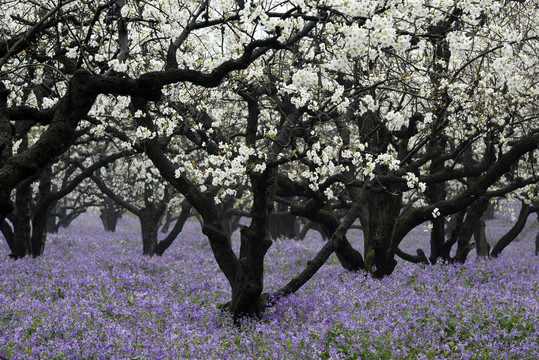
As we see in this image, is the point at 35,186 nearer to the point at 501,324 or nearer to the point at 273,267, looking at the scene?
the point at 273,267

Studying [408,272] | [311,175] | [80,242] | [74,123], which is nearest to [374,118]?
[311,175]

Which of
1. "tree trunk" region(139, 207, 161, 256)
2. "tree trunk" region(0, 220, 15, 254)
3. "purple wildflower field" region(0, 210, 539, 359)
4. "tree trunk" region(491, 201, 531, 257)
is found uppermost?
"tree trunk" region(491, 201, 531, 257)

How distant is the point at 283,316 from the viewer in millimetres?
10617

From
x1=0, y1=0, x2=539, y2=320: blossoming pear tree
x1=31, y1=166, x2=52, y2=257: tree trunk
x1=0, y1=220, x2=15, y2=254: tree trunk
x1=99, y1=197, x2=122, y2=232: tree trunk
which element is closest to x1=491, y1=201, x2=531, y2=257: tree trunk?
x1=0, y1=0, x2=539, y2=320: blossoming pear tree

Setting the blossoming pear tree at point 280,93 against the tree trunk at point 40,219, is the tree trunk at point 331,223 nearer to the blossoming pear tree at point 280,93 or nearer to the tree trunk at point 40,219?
the blossoming pear tree at point 280,93

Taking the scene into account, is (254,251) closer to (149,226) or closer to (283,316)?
(283,316)

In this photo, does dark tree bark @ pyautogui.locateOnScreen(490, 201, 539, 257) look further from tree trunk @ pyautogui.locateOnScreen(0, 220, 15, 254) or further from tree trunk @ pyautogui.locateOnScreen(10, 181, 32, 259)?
tree trunk @ pyautogui.locateOnScreen(0, 220, 15, 254)

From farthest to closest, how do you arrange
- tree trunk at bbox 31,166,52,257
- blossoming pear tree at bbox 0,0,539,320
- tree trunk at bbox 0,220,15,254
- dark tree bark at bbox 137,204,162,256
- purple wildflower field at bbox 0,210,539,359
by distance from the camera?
1. dark tree bark at bbox 137,204,162,256
2. tree trunk at bbox 31,166,52,257
3. tree trunk at bbox 0,220,15,254
4. purple wildflower field at bbox 0,210,539,359
5. blossoming pear tree at bbox 0,0,539,320

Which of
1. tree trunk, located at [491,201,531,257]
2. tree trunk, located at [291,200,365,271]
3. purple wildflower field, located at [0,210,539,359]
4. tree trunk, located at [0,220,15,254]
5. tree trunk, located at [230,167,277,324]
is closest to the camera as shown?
purple wildflower field, located at [0,210,539,359]

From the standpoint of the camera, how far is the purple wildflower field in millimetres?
8289

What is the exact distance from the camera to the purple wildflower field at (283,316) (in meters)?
8.29

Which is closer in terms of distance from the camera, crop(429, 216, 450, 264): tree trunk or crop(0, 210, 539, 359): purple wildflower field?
crop(0, 210, 539, 359): purple wildflower field

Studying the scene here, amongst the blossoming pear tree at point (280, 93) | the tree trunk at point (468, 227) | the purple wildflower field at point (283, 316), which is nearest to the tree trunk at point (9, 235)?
the purple wildflower field at point (283, 316)

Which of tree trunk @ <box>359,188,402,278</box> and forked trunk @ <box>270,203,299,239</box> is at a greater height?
forked trunk @ <box>270,203,299,239</box>
